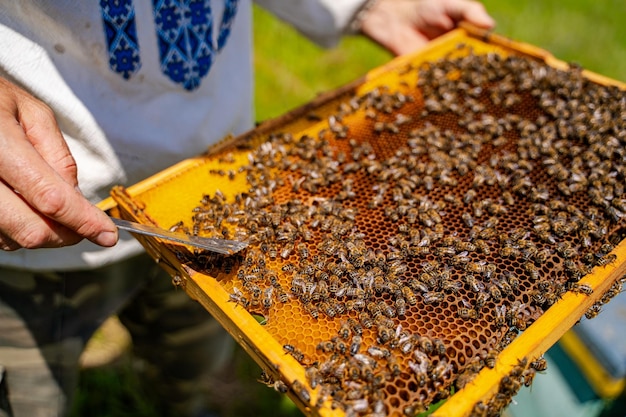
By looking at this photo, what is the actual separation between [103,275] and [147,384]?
1.60 m

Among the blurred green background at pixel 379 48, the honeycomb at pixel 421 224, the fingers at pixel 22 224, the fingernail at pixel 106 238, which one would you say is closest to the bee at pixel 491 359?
the honeycomb at pixel 421 224

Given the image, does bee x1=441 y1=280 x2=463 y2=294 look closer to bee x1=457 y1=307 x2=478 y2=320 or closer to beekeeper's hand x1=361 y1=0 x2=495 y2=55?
bee x1=457 y1=307 x2=478 y2=320

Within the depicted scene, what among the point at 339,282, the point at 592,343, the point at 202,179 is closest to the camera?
the point at 339,282

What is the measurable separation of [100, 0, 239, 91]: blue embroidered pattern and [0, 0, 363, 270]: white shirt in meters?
0.02

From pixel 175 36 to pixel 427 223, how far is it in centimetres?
174

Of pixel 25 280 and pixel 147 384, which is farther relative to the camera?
pixel 147 384

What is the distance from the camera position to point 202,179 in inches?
121

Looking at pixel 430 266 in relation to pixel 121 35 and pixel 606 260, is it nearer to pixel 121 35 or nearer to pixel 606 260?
pixel 606 260

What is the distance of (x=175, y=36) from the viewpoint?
2895mm

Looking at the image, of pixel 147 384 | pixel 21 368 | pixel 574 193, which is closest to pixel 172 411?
pixel 147 384

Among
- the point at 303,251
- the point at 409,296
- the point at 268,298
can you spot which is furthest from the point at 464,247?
the point at 268,298

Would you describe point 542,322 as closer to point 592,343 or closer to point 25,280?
point 592,343

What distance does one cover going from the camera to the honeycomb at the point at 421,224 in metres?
2.18

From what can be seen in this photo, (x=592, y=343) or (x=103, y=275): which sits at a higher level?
(x=103, y=275)
